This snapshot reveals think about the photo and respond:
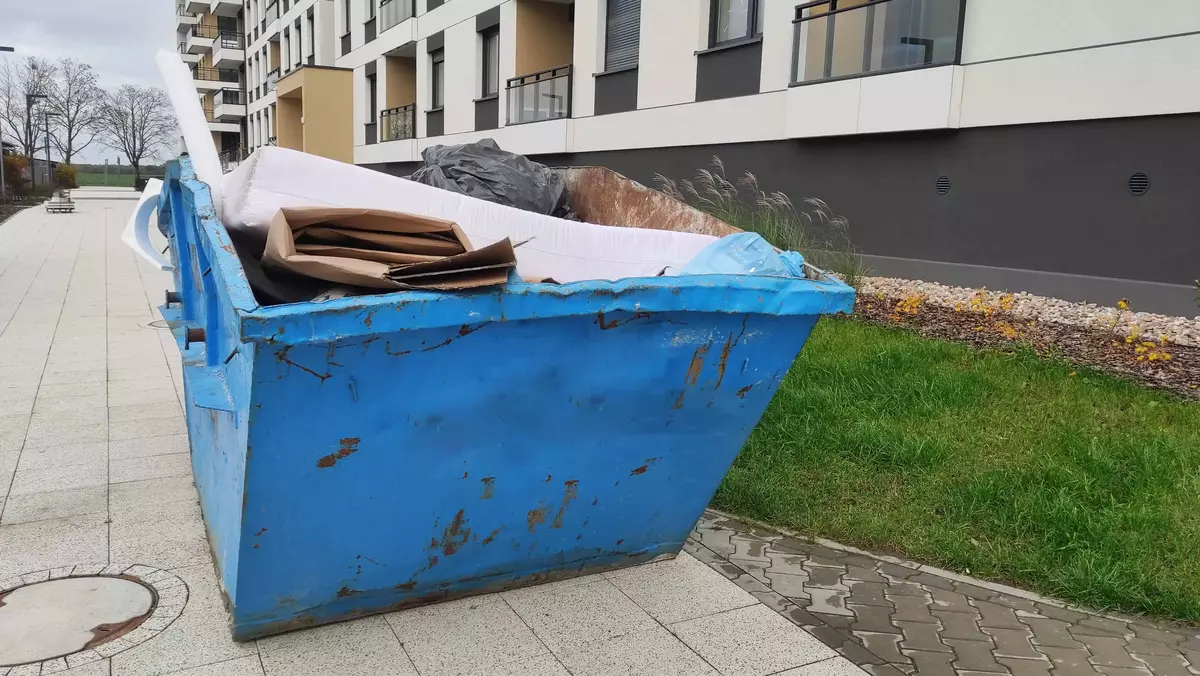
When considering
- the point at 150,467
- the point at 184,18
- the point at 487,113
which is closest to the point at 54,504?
the point at 150,467

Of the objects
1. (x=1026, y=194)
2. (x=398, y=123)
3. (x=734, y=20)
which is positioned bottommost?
(x=1026, y=194)

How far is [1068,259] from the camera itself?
783 centimetres

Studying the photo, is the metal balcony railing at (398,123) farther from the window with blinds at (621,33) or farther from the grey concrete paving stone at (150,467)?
the grey concrete paving stone at (150,467)

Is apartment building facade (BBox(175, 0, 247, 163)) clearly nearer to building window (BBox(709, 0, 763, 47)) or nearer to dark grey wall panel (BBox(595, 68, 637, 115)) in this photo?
dark grey wall panel (BBox(595, 68, 637, 115))

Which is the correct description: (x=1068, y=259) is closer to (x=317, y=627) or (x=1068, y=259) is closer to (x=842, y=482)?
(x=842, y=482)

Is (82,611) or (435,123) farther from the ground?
(435,123)

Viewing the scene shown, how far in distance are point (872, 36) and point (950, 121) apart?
4.32 ft

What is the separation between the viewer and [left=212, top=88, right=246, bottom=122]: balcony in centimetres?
5097

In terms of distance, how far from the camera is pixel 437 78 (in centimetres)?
2209

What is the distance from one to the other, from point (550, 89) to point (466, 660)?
1451cm

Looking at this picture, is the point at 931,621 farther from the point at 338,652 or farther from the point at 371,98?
the point at 371,98

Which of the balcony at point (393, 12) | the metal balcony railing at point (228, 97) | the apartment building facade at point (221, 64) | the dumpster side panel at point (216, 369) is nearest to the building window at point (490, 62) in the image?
the balcony at point (393, 12)

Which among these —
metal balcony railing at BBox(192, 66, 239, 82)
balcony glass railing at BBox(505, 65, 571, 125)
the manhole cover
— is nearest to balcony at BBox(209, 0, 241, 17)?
metal balcony railing at BBox(192, 66, 239, 82)

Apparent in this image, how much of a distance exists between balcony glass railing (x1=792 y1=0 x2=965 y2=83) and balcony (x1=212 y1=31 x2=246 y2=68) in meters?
47.6
